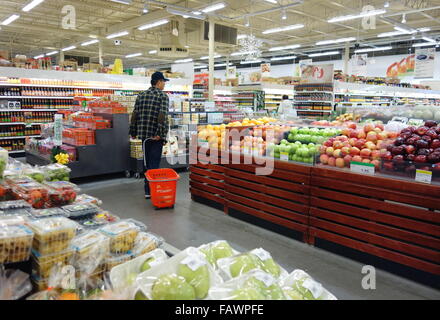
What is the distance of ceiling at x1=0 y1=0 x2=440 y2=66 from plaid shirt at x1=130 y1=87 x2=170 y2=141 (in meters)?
7.39

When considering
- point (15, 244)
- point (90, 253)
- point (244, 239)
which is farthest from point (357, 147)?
point (15, 244)

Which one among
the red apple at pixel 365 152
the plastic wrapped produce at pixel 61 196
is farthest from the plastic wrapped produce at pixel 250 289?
the red apple at pixel 365 152

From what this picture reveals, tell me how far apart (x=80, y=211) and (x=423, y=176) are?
2.92 metres

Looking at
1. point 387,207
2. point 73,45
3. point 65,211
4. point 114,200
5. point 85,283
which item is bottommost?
point 114,200

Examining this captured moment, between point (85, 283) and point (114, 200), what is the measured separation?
444 centimetres

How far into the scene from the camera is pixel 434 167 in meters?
3.03

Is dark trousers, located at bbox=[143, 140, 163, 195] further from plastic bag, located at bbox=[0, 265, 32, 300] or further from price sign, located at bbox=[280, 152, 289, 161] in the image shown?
plastic bag, located at bbox=[0, 265, 32, 300]

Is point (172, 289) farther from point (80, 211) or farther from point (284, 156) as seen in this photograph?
point (284, 156)

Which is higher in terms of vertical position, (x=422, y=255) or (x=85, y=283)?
(x=85, y=283)

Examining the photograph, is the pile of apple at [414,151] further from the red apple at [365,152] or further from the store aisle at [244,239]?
the store aisle at [244,239]

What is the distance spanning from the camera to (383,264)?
131 inches
